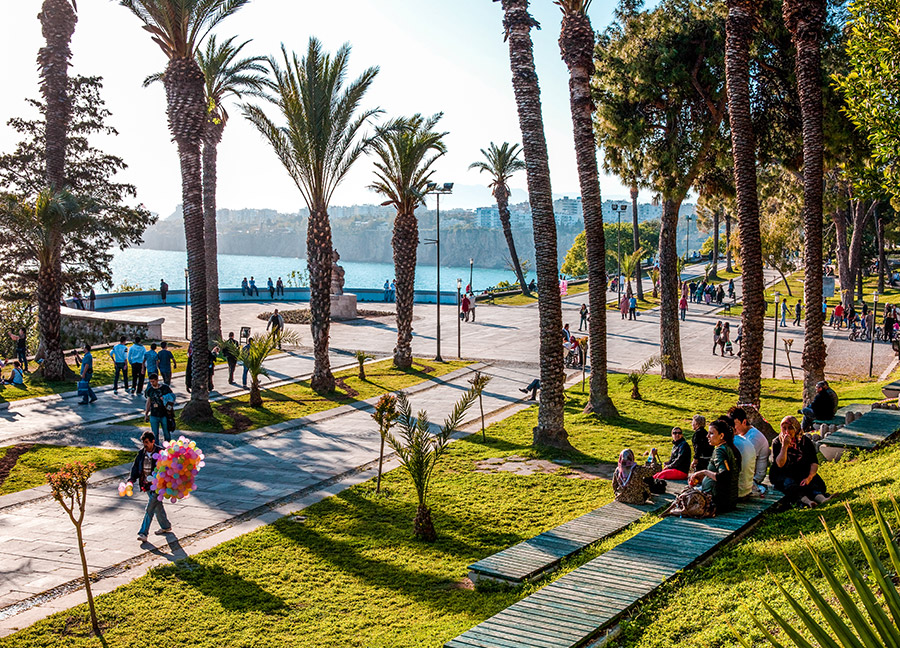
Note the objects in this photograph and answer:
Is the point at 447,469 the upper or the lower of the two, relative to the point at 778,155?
lower


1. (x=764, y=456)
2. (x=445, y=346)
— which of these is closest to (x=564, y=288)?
(x=445, y=346)

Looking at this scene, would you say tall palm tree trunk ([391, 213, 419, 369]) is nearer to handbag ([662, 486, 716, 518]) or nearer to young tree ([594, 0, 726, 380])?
young tree ([594, 0, 726, 380])

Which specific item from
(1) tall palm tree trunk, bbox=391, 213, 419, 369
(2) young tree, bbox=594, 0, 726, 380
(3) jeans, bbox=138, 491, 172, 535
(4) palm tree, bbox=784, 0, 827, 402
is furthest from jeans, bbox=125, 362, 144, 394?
(4) palm tree, bbox=784, 0, 827, 402

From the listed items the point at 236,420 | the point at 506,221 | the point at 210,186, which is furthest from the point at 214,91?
the point at 506,221

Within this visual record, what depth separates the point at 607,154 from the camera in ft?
78.0

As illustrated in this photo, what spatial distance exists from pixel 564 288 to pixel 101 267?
2598 cm

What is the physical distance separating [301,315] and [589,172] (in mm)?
24040

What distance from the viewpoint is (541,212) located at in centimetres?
1535

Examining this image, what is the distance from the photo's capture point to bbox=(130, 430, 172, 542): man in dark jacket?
10070 millimetres

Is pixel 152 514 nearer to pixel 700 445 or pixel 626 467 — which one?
pixel 626 467

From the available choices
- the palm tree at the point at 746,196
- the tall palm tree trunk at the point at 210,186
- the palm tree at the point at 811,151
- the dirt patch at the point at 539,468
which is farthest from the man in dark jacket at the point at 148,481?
the tall palm tree trunk at the point at 210,186

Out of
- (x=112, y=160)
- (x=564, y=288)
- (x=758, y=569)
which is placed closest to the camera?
(x=758, y=569)

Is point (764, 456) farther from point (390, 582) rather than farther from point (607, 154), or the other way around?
point (607, 154)

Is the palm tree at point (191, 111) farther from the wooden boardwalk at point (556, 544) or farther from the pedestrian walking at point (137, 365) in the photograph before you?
the wooden boardwalk at point (556, 544)
